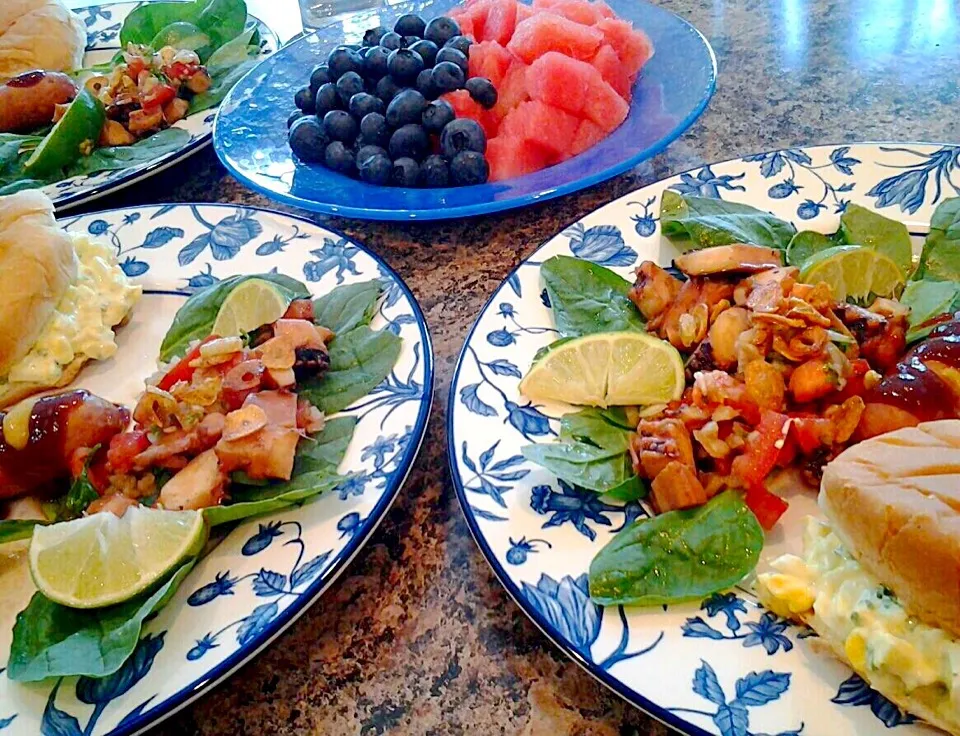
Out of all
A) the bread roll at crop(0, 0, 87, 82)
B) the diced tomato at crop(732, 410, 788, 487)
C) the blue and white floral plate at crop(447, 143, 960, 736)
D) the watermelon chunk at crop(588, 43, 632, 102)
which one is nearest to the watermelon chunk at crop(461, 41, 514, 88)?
the watermelon chunk at crop(588, 43, 632, 102)

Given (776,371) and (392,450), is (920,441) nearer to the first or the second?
(776,371)

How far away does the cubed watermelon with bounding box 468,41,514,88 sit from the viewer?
1849mm

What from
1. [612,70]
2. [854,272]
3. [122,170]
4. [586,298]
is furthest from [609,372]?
[122,170]

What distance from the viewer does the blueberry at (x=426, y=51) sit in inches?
73.8

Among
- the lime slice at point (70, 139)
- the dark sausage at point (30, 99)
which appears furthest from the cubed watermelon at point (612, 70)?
the dark sausage at point (30, 99)

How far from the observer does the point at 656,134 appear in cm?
165

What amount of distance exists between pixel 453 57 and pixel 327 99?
31 centimetres

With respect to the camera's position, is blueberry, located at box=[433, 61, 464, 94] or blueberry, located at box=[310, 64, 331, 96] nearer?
blueberry, located at box=[433, 61, 464, 94]

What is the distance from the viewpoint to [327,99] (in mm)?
1870

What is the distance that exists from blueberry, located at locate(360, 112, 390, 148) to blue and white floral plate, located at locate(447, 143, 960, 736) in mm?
581

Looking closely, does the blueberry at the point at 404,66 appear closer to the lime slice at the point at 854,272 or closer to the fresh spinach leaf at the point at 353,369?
the fresh spinach leaf at the point at 353,369

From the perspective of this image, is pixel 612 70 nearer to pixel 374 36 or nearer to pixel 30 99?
pixel 374 36

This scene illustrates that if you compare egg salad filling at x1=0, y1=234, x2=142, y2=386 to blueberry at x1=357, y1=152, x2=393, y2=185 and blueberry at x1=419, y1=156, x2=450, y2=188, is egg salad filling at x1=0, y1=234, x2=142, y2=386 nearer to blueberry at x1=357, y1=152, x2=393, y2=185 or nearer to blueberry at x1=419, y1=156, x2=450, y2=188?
blueberry at x1=357, y1=152, x2=393, y2=185

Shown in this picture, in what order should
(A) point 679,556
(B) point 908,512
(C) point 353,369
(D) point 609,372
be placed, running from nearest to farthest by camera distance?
(B) point 908,512
(A) point 679,556
(D) point 609,372
(C) point 353,369
